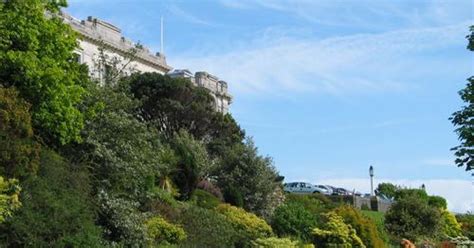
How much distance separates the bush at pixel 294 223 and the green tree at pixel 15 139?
38.3ft

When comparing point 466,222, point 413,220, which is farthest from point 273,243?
point 466,222

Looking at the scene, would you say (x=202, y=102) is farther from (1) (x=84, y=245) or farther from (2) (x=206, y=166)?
(1) (x=84, y=245)

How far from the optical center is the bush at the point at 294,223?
28633mm

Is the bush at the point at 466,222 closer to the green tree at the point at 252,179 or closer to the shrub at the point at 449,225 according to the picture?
the shrub at the point at 449,225

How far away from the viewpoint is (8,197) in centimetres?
1633

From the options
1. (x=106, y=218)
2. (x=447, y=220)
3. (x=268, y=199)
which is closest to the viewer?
(x=106, y=218)

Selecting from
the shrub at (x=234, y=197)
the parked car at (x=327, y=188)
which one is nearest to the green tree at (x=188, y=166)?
the shrub at (x=234, y=197)

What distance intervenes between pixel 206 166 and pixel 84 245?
772 inches

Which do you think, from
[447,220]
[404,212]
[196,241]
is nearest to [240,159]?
[404,212]

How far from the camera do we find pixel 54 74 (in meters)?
20.8

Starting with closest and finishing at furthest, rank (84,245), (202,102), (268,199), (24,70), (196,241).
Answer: (84,245) < (24,70) < (196,241) < (268,199) < (202,102)

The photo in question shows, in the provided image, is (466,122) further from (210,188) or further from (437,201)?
(437,201)

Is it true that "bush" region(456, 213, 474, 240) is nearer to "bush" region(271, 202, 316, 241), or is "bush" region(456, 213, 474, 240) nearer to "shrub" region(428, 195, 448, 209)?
"shrub" region(428, 195, 448, 209)

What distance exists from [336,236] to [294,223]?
2652mm
